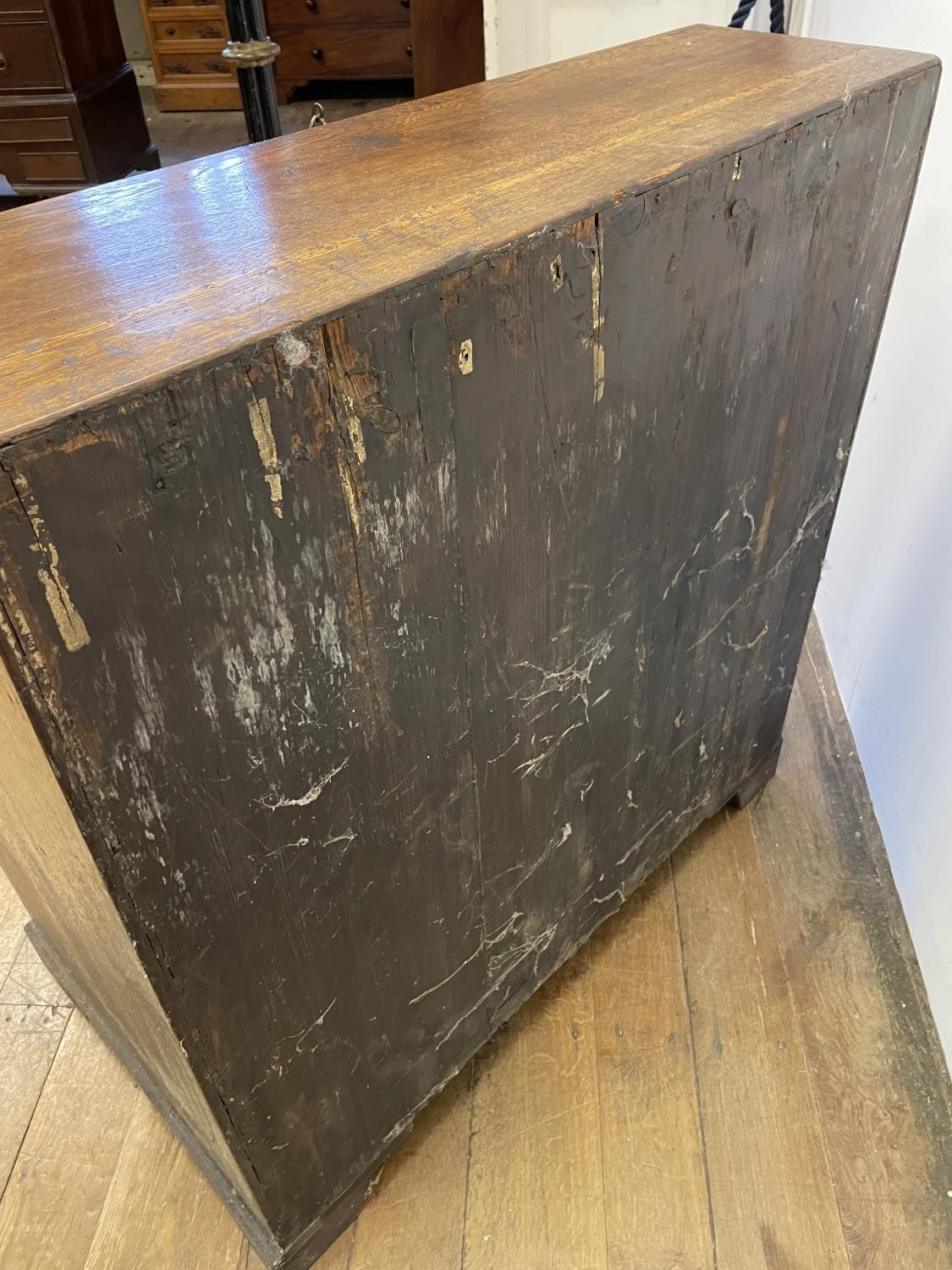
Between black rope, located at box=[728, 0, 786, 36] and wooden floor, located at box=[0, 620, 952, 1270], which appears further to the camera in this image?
black rope, located at box=[728, 0, 786, 36]

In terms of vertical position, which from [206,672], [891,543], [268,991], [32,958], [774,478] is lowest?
[32,958]

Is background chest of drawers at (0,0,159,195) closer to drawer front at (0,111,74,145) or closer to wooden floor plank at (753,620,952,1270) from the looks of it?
drawer front at (0,111,74,145)

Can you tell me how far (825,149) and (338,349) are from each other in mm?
498

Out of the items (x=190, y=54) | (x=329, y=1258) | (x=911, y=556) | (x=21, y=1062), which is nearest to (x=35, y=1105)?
(x=21, y=1062)

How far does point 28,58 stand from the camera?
2.75 m

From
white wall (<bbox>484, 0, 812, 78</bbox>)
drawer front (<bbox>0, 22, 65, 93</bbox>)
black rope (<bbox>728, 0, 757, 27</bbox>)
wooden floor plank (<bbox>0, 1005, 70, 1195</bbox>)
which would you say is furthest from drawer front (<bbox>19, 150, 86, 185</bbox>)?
wooden floor plank (<bbox>0, 1005, 70, 1195</bbox>)

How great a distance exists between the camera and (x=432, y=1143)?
3.63ft

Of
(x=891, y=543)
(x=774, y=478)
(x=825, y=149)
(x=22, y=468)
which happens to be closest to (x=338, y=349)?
(x=22, y=468)

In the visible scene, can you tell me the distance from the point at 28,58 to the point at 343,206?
2.73m

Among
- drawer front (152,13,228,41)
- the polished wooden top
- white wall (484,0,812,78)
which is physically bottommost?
drawer front (152,13,228,41)

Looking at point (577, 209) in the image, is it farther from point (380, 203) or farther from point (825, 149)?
point (825, 149)

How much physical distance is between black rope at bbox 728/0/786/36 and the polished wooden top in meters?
0.79

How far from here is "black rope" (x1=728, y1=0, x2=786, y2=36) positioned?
1.58m

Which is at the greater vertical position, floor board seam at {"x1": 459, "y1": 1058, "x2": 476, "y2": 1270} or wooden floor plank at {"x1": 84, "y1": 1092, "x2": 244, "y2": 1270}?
wooden floor plank at {"x1": 84, "y1": 1092, "x2": 244, "y2": 1270}
